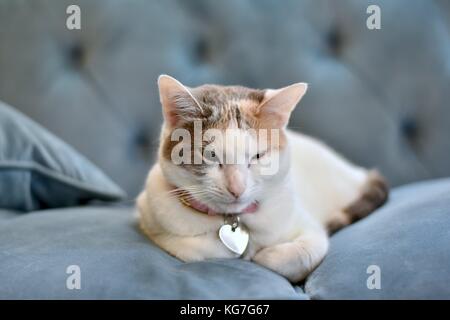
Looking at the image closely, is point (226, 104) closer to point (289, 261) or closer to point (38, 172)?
point (289, 261)

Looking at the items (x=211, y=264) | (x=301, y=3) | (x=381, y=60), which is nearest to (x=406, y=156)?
(x=381, y=60)

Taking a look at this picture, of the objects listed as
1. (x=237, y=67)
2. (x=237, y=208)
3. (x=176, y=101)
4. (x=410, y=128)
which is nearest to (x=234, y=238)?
(x=237, y=208)

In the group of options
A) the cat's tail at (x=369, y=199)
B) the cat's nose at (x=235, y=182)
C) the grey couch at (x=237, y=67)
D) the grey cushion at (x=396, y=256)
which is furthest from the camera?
the grey couch at (x=237, y=67)

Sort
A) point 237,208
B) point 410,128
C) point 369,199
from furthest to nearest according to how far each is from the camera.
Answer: point 410,128
point 369,199
point 237,208

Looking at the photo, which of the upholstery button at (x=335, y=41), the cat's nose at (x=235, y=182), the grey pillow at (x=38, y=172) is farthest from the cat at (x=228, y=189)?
the upholstery button at (x=335, y=41)

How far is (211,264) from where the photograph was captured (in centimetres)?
93

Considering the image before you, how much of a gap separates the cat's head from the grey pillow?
0.43 m

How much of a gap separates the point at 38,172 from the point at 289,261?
76 centimetres

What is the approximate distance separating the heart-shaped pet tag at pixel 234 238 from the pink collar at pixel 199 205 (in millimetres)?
39

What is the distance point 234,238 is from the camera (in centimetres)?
100

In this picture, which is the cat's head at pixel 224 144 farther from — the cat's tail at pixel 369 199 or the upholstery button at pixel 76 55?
the upholstery button at pixel 76 55

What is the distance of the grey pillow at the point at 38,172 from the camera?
1.33m

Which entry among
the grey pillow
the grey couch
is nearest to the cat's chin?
the grey pillow
